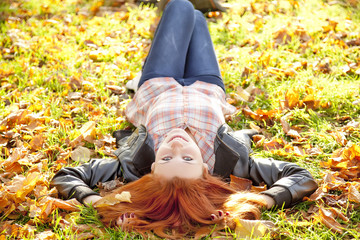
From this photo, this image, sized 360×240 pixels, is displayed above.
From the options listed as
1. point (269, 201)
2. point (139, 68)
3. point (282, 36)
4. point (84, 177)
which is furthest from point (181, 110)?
point (282, 36)

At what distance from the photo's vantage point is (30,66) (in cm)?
479

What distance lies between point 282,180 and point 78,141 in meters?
1.75

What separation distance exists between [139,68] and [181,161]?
2453 mm

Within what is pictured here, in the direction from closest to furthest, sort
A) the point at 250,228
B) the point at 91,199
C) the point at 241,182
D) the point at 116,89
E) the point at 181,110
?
1. the point at 250,228
2. the point at 91,199
3. the point at 241,182
4. the point at 181,110
5. the point at 116,89

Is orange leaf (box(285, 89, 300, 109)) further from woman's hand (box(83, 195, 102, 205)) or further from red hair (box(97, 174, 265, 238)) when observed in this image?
woman's hand (box(83, 195, 102, 205))

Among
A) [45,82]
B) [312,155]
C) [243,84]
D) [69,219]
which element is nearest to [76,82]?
[45,82]

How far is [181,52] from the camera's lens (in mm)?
3830

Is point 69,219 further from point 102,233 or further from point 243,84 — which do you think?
point 243,84

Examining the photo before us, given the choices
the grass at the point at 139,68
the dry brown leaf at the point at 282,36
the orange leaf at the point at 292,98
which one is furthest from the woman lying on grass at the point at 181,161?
the dry brown leaf at the point at 282,36

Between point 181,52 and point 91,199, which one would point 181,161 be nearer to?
point 91,199

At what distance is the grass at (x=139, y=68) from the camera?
11.0ft

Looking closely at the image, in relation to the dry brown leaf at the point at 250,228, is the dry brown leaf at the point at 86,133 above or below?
below

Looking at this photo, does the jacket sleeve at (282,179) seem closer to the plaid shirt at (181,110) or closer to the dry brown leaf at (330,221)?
the dry brown leaf at (330,221)

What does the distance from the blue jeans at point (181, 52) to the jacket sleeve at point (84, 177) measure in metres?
0.97
